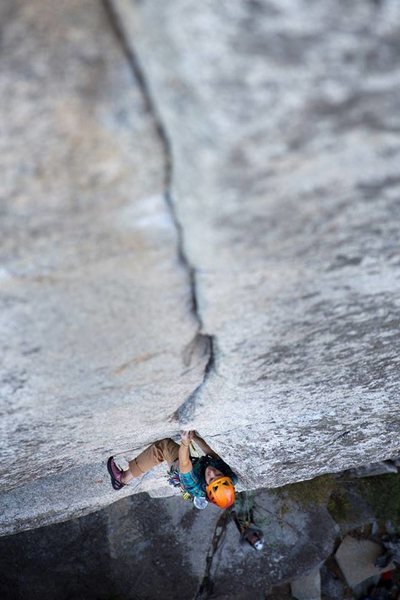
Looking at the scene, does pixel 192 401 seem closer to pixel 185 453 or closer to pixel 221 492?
pixel 185 453

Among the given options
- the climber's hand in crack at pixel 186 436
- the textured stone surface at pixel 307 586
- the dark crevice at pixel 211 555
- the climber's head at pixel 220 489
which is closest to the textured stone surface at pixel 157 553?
the dark crevice at pixel 211 555

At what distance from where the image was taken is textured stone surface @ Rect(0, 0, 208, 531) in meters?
0.71

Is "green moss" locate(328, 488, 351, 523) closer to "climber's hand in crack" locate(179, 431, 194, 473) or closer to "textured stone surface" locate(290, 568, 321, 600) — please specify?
"textured stone surface" locate(290, 568, 321, 600)

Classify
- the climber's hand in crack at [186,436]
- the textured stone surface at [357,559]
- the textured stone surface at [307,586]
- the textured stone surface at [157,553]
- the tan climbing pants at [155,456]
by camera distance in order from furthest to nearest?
the textured stone surface at [357,559] → the textured stone surface at [307,586] → the textured stone surface at [157,553] → the tan climbing pants at [155,456] → the climber's hand in crack at [186,436]

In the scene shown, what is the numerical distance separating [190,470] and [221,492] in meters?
0.15

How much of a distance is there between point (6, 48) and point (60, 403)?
0.90 m

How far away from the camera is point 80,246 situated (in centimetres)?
92

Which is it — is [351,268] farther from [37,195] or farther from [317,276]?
[37,195]

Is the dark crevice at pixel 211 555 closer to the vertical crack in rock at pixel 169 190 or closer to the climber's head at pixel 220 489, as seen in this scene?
the climber's head at pixel 220 489

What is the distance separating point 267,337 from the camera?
4.15 ft

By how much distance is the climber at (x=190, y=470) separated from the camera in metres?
2.09

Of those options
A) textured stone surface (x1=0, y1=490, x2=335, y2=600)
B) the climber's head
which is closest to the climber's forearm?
the climber's head

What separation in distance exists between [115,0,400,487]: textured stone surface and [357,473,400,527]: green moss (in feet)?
9.21

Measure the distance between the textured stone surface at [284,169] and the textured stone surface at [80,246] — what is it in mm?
47
